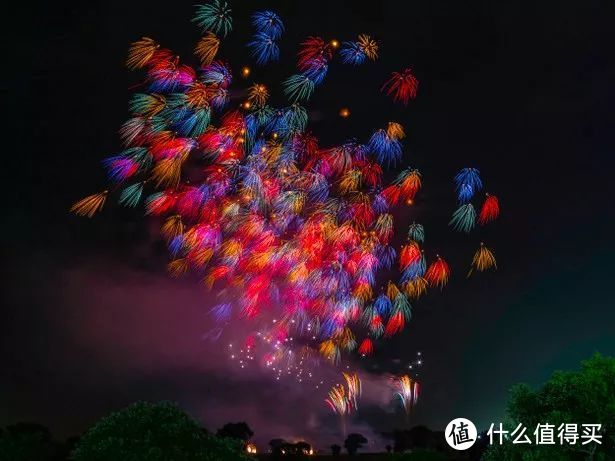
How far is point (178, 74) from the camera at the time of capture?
119 ft

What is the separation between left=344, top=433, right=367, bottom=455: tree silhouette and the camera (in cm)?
4322

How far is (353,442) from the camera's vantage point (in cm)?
4338

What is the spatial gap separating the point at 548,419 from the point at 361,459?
19756 millimetres

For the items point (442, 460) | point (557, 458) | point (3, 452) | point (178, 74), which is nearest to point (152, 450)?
point (3, 452)

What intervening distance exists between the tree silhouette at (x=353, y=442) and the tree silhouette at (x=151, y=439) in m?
20.7

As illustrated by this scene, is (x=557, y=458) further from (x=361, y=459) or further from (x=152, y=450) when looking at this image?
(x=361, y=459)

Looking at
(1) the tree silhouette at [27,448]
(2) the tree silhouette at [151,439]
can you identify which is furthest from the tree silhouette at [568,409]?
(1) the tree silhouette at [27,448]

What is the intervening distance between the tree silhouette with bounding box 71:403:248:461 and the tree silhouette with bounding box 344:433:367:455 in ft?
67.8

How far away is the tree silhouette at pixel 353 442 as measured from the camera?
1702 inches

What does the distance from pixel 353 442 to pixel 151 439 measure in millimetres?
23274
